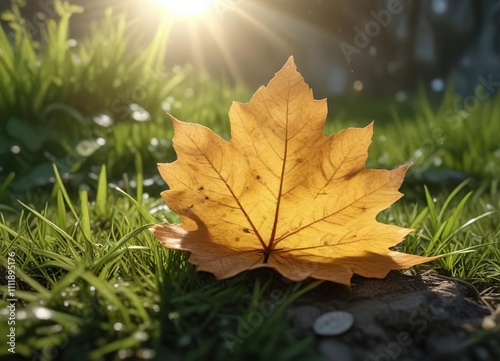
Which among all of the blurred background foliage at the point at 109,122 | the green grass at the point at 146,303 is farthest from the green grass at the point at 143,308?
the blurred background foliage at the point at 109,122

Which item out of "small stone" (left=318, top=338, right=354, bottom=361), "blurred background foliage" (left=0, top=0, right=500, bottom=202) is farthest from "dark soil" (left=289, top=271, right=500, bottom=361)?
"blurred background foliage" (left=0, top=0, right=500, bottom=202)

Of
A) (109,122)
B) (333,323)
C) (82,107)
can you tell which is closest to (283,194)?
(333,323)

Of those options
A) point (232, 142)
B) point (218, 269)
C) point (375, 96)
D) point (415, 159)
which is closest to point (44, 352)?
point (218, 269)

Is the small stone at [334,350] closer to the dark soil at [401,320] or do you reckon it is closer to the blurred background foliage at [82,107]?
the dark soil at [401,320]

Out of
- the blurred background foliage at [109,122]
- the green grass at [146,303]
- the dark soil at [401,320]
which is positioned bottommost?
the dark soil at [401,320]

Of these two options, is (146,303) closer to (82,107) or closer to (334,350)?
(334,350)
